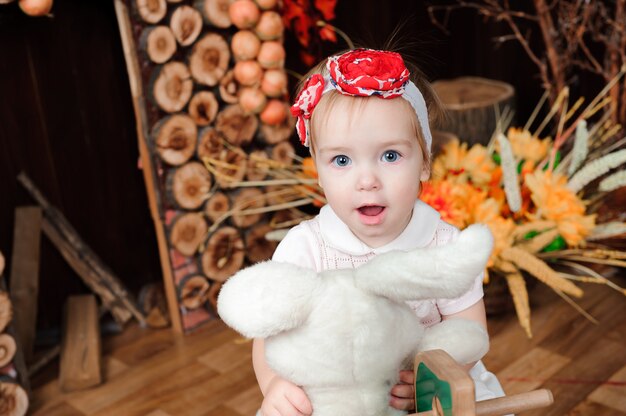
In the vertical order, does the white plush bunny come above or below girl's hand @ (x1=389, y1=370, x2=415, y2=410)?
above

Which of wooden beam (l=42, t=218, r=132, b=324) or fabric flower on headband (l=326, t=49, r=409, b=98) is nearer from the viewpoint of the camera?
fabric flower on headband (l=326, t=49, r=409, b=98)

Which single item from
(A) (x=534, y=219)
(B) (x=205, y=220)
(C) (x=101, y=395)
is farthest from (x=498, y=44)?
(C) (x=101, y=395)

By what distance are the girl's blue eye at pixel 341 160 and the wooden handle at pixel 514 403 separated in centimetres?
35

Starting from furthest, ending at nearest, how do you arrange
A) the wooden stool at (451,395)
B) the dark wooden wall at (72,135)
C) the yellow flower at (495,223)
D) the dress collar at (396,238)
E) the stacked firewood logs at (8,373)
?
1. the dark wooden wall at (72,135)
2. the yellow flower at (495,223)
3. the stacked firewood logs at (8,373)
4. the dress collar at (396,238)
5. the wooden stool at (451,395)

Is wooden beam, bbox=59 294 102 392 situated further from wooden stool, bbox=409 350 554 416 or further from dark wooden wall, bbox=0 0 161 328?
wooden stool, bbox=409 350 554 416

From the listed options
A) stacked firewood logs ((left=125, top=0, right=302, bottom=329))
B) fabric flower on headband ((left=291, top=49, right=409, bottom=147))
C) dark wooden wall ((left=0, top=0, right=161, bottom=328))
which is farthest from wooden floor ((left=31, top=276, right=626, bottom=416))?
fabric flower on headband ((left=291, top=49, right=409, bottom=147))

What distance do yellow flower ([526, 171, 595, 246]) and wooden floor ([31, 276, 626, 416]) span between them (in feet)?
0.92

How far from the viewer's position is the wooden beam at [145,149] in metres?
1.80

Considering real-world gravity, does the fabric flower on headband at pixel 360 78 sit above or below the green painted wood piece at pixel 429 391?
above

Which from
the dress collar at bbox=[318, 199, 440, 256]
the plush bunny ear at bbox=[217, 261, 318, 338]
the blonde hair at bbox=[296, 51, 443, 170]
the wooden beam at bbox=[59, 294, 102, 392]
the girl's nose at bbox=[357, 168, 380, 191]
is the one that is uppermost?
the blonde hair at bbox=[296, 51, 443, 170]

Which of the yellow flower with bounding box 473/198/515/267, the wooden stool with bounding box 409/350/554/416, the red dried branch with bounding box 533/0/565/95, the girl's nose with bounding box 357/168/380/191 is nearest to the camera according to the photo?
the wooden stool with bounding box 409/350/554/416

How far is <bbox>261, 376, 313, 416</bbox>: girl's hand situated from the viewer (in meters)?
0.89

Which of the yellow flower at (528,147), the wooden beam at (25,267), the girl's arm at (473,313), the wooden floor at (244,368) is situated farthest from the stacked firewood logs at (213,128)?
the girl's arm at (473,313)

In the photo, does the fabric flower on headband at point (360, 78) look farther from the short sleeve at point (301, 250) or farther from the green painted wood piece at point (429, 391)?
the green painted wood piece at point (429, 391)
